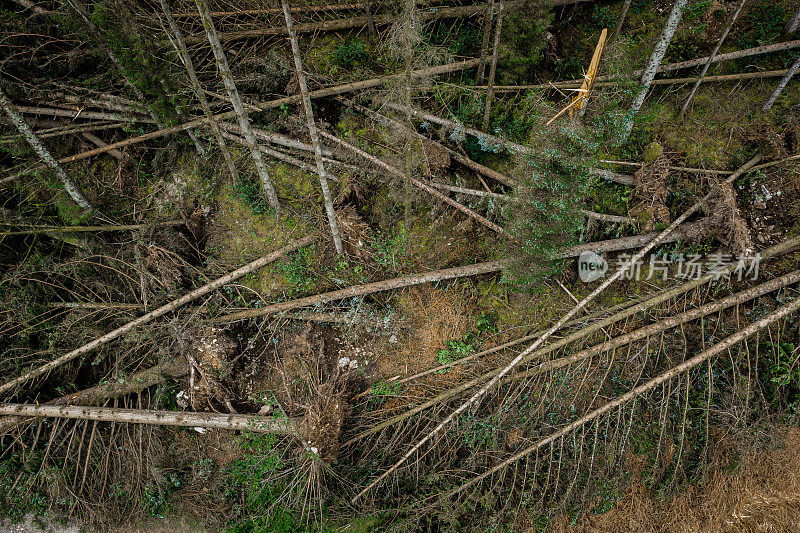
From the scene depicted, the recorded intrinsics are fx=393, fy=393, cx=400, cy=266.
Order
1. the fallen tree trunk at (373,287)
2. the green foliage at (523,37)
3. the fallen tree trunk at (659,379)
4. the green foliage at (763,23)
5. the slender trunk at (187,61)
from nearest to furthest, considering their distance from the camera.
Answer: the slender trunk at (187,61), the fallen tree trunk at (659,379), the green foliage at (523,37), the fallen tree trunk at (373,287), the green foliage at (763,23)

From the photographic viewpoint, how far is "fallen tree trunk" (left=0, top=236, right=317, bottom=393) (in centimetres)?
746

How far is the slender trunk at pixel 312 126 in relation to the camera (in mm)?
4652

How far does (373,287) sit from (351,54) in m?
5.48

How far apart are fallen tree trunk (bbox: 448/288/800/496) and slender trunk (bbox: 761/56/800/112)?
3.91 m

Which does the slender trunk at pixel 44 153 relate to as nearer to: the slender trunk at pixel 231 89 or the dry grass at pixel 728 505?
the slender trunk at pixel 231 89

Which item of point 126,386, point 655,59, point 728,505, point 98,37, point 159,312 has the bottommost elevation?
point 126,386

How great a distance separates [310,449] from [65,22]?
27.7 ft

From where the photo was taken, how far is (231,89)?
19.2 ft

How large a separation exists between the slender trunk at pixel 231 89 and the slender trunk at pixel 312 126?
968mm

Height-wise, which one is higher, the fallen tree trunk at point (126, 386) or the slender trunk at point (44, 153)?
the slender trunk at point (44, 153)

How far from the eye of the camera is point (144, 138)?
336 inches

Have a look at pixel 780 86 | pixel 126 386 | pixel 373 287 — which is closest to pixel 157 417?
pixel 126 386

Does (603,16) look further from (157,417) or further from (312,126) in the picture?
(157,417)

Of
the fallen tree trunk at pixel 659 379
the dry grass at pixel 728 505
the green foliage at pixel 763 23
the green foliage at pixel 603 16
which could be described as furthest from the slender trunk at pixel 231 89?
the green foliage at pixel 763 23
